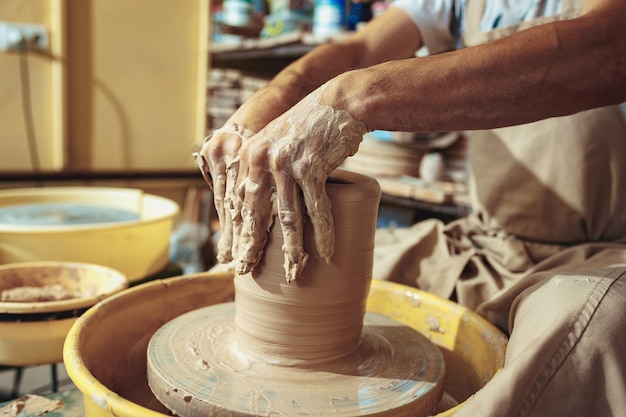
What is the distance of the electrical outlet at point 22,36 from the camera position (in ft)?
10.4

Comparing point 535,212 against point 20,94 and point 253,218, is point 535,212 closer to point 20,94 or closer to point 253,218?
point 253,218

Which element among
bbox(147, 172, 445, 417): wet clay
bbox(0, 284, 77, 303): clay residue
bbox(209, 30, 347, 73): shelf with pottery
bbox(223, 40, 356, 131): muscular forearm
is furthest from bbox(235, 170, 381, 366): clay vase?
bbox(209, 30, 347, 73): shelf with pottery

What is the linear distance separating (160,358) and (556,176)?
3.52ft

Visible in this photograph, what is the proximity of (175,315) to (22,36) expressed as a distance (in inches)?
109

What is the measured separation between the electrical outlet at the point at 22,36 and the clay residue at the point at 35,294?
253 centimetres

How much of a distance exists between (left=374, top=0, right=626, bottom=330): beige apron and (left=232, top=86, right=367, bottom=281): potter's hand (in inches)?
22.8

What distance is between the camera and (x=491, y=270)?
1331 millimetres

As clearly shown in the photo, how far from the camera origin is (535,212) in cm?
140

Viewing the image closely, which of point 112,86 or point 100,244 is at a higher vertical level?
point 112,86

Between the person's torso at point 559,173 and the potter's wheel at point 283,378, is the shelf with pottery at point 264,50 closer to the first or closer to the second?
the person's torso at point 559,173

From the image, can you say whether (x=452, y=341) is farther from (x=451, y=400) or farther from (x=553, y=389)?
(x=553, y=389)

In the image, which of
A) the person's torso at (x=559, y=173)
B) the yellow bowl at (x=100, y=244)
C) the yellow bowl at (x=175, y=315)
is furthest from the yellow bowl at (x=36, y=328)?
the person's torso at (x=559, y=173)

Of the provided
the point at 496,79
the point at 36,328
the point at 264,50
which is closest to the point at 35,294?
the point at 36,328

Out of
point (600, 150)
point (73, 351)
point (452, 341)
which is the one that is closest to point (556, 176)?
point (600, 150)
